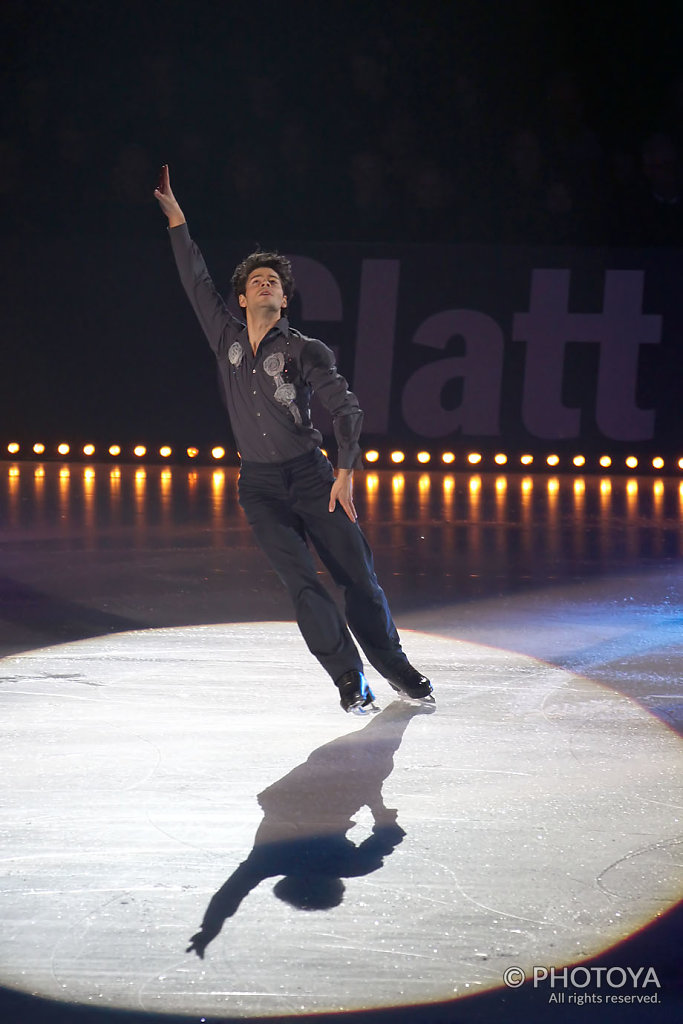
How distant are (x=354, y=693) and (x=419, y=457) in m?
7.91

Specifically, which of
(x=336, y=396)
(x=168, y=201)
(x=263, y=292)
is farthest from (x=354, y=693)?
(x=168, y=201)

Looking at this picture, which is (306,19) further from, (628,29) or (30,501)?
(30,501)

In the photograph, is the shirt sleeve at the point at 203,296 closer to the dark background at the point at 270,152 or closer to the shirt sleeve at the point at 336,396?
the shirt sleeve at the point at 336,396

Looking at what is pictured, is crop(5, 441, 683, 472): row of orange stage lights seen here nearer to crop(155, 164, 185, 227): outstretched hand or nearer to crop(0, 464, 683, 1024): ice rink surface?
crop(0, 464, 683, 1024): ice rink surface

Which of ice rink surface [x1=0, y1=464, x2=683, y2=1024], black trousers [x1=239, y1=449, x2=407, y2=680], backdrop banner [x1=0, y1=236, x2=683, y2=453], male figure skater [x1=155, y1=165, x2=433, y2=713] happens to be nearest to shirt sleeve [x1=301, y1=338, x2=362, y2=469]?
male figure skater [x1=155, y1=165, x2=433, y2=713]

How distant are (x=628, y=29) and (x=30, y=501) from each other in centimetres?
755

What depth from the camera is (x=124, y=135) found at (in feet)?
39.8

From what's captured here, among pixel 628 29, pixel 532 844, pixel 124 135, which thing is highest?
pixel 628 29

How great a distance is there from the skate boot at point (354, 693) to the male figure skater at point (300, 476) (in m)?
0.03

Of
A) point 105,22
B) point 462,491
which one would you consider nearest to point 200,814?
point 462,491

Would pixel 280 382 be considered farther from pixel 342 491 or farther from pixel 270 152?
pixel 270 152

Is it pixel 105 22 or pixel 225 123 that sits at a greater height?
pixel 105 22

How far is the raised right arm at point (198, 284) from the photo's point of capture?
13.1 feet

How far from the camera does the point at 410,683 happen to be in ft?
12.7
